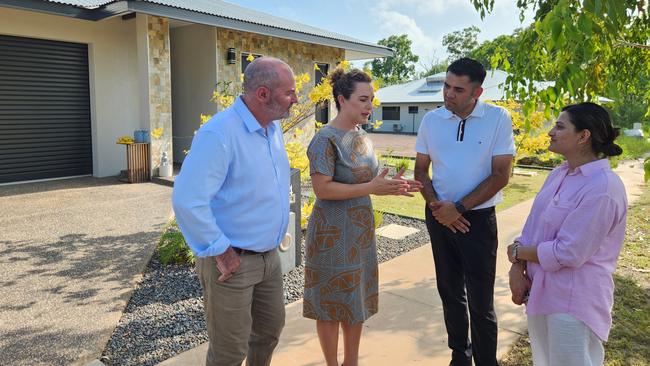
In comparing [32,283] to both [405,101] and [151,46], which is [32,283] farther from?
[405,101]

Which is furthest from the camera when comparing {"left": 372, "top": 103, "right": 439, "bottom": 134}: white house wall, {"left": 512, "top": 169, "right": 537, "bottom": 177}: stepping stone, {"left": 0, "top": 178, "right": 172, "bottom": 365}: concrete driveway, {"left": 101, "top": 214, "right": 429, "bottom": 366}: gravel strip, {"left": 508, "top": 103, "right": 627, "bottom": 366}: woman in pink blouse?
{"left": 372, "top": 103, "right": 439, "bottom": 134}: white house wall

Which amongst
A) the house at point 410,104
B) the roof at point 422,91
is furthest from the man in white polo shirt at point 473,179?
the house at point 410,104

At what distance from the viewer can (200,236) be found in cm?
204

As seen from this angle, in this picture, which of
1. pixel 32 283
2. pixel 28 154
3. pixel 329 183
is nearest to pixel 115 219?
pixel 32 283

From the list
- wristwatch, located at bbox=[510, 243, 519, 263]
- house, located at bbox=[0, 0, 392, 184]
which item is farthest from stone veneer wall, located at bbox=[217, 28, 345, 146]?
wristwatch, located at bbox=[510, 243, 519, 263]

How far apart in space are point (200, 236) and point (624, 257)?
5.37 m

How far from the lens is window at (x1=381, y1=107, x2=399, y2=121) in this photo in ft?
123

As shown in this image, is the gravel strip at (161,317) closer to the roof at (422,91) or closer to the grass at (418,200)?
the grass at (418,200)

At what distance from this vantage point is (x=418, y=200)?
920 centimetres

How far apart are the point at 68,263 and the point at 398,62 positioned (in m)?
67.8

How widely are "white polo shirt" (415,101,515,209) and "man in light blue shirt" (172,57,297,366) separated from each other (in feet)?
3.57

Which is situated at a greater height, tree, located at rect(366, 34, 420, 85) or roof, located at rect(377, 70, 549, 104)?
tree, located at rect(366, 34, 420, 85)

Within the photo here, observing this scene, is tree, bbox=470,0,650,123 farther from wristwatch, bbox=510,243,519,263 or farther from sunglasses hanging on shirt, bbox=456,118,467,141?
wristwatch, bbox=510,243,519,263

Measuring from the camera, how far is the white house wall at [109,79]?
9.81 meters
